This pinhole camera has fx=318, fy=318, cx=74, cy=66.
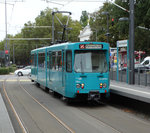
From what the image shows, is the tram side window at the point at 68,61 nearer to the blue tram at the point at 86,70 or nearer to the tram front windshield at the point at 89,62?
the blue tram at the point at 86,70

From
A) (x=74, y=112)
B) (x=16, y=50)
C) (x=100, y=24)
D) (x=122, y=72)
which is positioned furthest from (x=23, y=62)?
(x=74, y=112)

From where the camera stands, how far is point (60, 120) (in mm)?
10781

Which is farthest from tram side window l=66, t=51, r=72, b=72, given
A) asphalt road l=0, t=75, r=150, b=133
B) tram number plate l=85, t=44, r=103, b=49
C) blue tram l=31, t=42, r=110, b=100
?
asphalt road l=0, t=75, r=150, b=133

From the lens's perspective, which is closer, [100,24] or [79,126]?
[79,126]

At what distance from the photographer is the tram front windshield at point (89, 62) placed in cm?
1358

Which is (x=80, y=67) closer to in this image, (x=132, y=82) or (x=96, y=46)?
(x=96, y=46)

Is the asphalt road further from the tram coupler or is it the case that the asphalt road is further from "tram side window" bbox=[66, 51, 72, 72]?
"tram side window" bbox=[66, 51, 72, 72]

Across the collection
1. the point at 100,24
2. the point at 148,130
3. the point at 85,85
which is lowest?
the point at 148,130

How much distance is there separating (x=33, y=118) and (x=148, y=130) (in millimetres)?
4080

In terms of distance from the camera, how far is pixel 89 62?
1366 cm

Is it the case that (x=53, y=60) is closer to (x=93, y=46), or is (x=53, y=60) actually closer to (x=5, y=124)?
(x=93, y=46)

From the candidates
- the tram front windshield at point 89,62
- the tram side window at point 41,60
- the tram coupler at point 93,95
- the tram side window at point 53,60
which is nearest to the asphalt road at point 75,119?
the tram coupler at point 93,95

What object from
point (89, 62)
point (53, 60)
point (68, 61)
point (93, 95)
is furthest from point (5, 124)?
point (53, 60)

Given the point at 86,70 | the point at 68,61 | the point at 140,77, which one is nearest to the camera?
the point at 86,70
